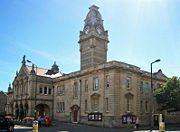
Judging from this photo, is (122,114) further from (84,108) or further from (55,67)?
(55,67)

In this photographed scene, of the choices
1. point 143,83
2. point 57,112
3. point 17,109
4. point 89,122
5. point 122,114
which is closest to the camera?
point 122,114

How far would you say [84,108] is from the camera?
40938mm

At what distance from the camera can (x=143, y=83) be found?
42.8 meters

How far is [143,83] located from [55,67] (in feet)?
102

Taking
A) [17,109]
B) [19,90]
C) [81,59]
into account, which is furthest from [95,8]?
[17,109]

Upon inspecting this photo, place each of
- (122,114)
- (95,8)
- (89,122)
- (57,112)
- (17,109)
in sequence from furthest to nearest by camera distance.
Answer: (95,8) < (17,109) < (57,112) < (89,122) < (122,114)

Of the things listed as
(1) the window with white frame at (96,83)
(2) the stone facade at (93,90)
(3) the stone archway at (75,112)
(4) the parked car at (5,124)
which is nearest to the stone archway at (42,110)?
(2) the stone facade at (93,90)

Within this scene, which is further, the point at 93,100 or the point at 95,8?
the point at 95,8

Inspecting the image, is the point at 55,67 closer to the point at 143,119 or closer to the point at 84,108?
the point at 84,108

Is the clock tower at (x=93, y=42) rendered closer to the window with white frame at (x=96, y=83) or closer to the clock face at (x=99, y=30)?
the clock face at (x=99, y=30)

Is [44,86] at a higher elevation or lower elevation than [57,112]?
higher

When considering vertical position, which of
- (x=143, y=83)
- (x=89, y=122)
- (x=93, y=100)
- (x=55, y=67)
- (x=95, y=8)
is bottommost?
(x=89, y=122)

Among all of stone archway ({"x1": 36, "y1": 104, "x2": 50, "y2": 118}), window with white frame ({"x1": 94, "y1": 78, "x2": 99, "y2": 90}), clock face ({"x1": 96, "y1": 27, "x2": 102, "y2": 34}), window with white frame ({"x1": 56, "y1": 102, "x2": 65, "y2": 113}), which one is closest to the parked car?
window with white frame ({"x1": 94, "y1": 78, "x2": 99, "y2": 90})

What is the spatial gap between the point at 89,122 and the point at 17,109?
82.1 ft
